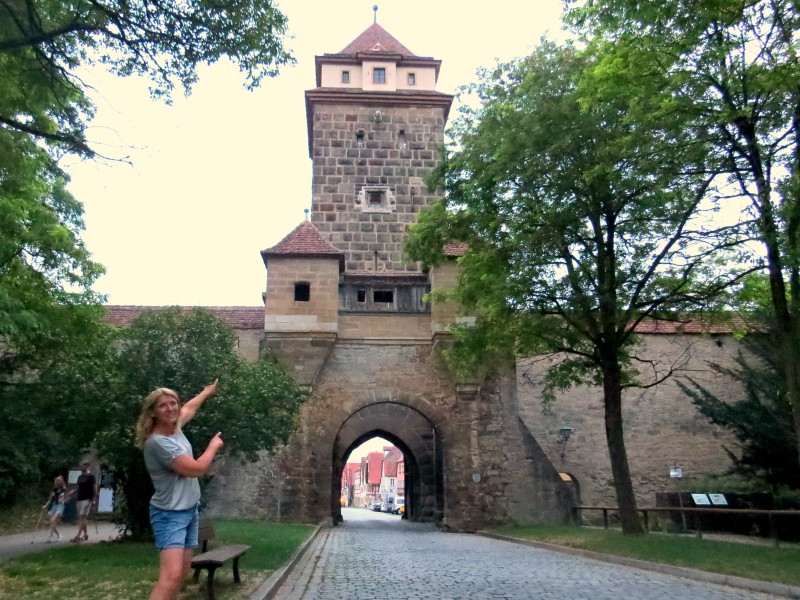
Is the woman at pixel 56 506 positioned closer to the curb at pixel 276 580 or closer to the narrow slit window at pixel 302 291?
the curb at pixel 276 580

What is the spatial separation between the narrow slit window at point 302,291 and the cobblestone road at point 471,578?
30.7 feet

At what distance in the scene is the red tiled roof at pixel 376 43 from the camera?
29.7 meters

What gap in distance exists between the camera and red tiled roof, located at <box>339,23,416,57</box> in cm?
2967

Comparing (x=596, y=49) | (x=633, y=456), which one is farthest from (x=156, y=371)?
(x=633, y=456)

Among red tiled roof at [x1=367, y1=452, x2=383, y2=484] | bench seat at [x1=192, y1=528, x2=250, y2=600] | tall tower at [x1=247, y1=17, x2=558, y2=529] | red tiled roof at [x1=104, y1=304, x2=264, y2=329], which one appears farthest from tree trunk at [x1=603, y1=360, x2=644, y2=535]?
red tiled roof at [x1=367, y1=452, x2=383, y2=484]

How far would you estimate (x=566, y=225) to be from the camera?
1531 centimetres

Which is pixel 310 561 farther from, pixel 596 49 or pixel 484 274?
pixel 596 49

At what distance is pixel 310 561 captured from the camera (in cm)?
1231

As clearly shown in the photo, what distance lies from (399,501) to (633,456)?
46.9 metres

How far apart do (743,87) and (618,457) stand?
7785 millimetres

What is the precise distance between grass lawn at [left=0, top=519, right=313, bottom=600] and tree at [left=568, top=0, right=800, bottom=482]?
26.4 ft

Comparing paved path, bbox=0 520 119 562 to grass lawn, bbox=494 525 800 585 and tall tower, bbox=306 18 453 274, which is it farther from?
tall tower, bbox=306 18 453 274

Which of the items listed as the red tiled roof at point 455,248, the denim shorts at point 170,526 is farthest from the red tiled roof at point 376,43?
the denim shorts at point 170,526

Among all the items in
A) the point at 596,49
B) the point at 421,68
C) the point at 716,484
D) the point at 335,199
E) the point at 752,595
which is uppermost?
the point at 421,68
